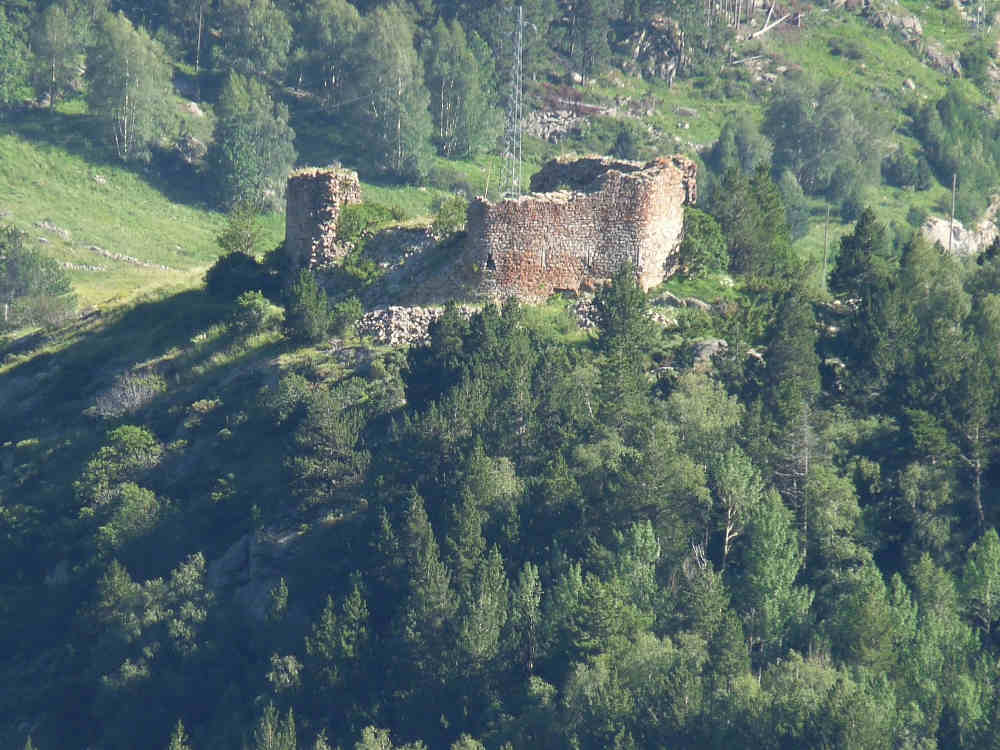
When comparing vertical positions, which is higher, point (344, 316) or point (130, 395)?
point (344, 316)

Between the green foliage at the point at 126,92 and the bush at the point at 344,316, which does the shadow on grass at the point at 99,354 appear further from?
the green foliage at the point at 126,92

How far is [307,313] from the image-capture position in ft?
201

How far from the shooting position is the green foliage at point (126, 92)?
111 m

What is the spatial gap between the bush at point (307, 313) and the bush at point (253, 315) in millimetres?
1986

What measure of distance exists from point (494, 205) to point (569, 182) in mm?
5805

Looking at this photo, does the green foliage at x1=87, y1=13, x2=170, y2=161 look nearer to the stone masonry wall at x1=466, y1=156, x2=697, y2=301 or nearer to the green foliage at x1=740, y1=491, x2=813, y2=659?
the stone masonry wall at x1=466, y1=156, x2=697, y2=301

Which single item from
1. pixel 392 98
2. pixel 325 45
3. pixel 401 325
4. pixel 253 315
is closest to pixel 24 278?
pixel 392 98

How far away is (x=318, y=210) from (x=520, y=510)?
550 inches

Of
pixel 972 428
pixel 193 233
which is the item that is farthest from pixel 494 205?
pixel 193 233

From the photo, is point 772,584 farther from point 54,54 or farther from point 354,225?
point 54,54

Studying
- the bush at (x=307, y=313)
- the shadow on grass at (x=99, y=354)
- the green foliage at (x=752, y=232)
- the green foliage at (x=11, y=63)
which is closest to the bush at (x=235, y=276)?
the shadow on grass at (x=99, y=354)

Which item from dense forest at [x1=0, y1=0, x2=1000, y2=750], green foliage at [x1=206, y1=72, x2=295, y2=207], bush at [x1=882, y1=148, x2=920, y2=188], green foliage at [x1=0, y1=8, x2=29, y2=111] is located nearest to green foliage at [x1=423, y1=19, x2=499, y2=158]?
green foliage at [x1=206, y1=72, x2=295, y2=207]

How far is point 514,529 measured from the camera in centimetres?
Result: 5516

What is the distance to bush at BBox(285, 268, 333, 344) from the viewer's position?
61156mm
